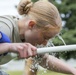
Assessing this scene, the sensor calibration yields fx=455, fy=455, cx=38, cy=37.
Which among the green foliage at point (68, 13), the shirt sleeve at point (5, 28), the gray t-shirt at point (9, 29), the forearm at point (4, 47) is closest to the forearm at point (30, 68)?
the gray t-shirt at point (9, 29)

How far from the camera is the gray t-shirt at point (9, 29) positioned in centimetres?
274

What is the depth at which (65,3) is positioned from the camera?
13.1m

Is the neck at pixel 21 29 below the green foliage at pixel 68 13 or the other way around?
the other way around

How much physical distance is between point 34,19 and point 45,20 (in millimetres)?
77

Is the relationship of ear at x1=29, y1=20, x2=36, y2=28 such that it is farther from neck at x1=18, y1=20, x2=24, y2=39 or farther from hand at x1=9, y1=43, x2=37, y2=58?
hand at x1=9, y1=43, x2=37, y2=58

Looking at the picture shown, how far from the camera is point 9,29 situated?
9.09 feet

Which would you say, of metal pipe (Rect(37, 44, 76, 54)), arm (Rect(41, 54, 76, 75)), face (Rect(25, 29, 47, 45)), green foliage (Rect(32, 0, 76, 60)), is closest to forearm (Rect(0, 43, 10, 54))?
metal pipe (Rect(37, 44, 76, 54))

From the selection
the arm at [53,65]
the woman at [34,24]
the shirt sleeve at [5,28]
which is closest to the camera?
the shirt sleeve at [5,28]

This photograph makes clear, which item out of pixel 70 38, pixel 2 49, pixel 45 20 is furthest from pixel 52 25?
pixel 70 38

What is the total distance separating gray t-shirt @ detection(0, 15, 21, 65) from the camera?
274 centimetres

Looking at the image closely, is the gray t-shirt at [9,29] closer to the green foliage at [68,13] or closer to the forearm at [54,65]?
the forearm at [54,65]

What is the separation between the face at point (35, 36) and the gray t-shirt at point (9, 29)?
0.06 m

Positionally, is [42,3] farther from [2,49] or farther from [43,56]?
[2,49]

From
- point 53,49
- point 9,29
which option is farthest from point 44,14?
point 53,49
